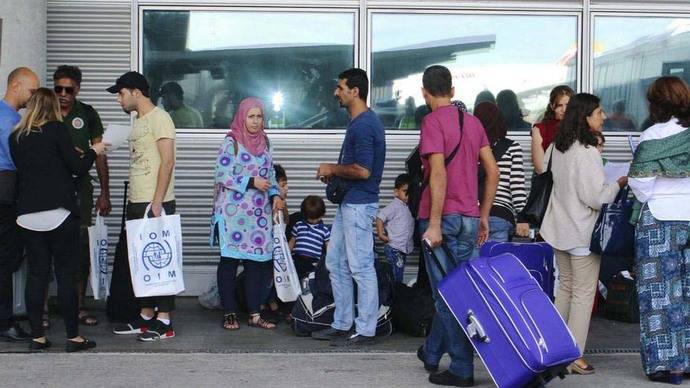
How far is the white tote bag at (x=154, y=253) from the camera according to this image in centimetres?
735

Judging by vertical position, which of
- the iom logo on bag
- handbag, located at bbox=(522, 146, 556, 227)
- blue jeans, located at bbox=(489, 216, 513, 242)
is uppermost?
handbag, located at bbox=(522, 146, 556, 227)

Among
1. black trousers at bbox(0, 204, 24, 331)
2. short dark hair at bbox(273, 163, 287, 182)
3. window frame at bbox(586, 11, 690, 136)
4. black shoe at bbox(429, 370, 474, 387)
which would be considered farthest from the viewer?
window frame at bbox(586, 11, 690, 136)

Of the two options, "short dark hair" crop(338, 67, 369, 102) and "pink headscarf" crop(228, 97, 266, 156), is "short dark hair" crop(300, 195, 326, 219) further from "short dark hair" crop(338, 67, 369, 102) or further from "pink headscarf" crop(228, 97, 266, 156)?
"short dark hair" crop(338, 67, 369, 102)

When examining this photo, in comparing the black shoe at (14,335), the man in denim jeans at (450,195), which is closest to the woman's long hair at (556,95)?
the man in denim jeans at (450,195)

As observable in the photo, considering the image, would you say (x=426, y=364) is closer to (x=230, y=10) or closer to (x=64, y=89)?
(x=64, y=89)

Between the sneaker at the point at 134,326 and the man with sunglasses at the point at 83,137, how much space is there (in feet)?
1.27

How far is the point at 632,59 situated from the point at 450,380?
432 cm

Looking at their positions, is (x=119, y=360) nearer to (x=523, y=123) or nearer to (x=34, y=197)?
(x=34, y=197)

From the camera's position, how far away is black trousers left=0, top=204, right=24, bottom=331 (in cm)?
734

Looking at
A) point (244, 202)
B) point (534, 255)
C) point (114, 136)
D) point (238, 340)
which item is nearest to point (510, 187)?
Result: point (534, 255)

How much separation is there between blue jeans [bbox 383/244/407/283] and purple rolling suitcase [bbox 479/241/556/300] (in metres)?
1.52

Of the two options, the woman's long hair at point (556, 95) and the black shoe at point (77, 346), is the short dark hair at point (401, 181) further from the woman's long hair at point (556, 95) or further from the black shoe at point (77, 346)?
the black shoe at point (77, 346)

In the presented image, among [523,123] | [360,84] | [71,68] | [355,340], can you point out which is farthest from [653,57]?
[71,68]

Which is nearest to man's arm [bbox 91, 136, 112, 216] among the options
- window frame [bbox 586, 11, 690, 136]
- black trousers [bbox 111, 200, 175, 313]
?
black trousers [bbox 111, 200, 175, 313]
